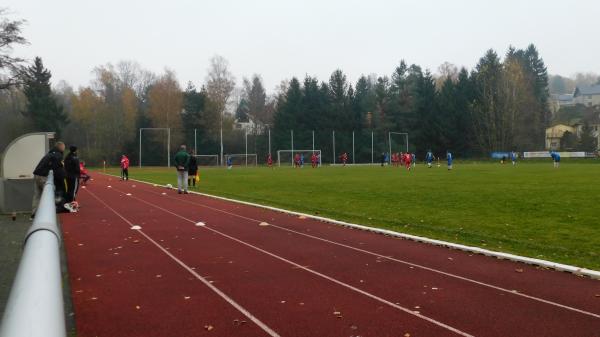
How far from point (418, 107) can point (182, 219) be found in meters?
80.8

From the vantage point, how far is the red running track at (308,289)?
520 cm

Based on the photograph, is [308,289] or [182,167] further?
[182,167]

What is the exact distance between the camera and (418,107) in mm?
90125

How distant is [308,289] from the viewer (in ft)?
21.6

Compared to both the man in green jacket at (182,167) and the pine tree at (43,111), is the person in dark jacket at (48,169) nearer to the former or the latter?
the man in green jacket at (182,167)

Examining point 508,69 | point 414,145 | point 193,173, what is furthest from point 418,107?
point 193,173

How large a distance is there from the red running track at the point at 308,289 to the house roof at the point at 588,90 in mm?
163901

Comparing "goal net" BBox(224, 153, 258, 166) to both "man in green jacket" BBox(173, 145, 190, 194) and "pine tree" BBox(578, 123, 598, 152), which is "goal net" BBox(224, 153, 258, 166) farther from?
"man in green jacket" BBox(173, 145, 190, 194)

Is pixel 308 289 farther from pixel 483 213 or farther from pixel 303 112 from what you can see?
pixel 303 112

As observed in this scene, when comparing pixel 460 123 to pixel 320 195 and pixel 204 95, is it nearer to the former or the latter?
pixel 204 95

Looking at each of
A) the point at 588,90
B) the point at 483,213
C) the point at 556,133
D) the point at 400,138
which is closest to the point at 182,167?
the point at 483,213

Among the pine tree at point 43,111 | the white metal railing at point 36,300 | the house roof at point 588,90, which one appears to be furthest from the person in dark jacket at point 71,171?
the house roof at point 588,90

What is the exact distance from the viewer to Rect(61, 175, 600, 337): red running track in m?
5.20

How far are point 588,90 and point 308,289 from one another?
6703 inches
